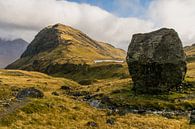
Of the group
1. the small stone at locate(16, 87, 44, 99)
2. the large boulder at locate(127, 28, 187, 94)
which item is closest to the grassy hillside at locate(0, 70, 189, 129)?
the small stone at locate(16, 87, 44, 99)

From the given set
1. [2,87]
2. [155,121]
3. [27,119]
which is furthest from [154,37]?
[2,87]

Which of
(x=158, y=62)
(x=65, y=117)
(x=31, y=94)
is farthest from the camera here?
(x=158, y=62)

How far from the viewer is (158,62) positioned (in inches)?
3135

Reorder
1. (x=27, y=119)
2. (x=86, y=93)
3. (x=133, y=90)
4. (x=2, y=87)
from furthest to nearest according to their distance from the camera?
1. (x=2, y=87)
2. (x=86, y=93)
3. (x=133, y=90)
4. (x=27, y=119)

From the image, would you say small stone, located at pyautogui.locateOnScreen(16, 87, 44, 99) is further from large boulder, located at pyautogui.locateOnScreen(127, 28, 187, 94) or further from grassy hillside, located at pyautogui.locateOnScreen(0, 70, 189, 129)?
large boulder, located at pyautogui.locateOnScreen(127, 28, 187, 94)

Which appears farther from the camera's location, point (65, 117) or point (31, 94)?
point (31, 94)

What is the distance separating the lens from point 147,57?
80.0m

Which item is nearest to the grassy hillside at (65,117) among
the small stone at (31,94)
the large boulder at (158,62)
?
the small stone at (31,94)

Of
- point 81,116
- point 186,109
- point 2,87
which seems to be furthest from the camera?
point 2,87

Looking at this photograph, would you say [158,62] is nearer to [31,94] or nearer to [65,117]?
[31,94]

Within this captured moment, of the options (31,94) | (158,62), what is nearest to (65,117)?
(31,94)

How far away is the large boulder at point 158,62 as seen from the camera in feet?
262

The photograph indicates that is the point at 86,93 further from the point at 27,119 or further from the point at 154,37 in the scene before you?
the point at 27,119

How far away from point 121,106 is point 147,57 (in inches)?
525
